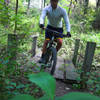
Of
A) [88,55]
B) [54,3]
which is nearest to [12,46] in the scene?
[88,55]

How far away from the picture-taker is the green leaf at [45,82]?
0.39m

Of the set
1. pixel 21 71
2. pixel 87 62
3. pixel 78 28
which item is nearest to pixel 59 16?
pixel 87 62

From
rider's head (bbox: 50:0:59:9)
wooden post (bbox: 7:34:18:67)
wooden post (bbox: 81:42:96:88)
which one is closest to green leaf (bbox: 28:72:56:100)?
wooden post (bbox: 7:34:18:67)

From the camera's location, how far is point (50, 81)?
42 cm

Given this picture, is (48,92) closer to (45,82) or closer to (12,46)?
(45,82)

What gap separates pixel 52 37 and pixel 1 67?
2.13 metres

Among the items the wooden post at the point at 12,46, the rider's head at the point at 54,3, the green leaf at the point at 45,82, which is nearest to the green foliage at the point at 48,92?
the green leaf at the point at 45,82

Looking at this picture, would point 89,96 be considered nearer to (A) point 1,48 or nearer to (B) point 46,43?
(A) point 1,48

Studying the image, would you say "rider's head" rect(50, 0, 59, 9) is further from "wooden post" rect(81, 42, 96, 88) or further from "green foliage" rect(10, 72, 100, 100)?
"green foliage" rect(10, 72, 100, 100)

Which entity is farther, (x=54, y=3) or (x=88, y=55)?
→ (x=54, y=3)

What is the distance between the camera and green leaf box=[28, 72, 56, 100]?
1.28 feet

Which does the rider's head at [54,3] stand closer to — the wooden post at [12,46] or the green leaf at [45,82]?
the wooden post at [12,46]

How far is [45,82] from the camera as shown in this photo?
0.42m

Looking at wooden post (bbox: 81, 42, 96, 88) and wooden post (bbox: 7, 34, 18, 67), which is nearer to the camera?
wooden post (bbox: 7, 34, 18, 67)
